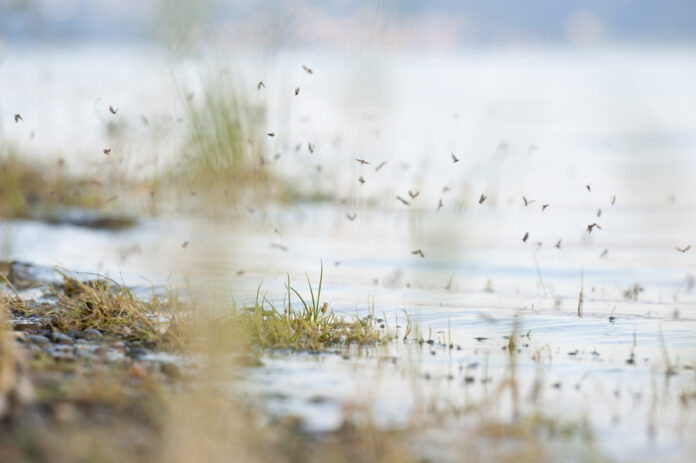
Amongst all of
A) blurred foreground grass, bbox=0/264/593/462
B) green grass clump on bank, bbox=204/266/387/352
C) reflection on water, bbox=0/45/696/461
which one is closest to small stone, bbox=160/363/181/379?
blurred foreground grass, bbox=0/264/593/462

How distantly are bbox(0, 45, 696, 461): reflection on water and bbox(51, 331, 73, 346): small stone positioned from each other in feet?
2.32

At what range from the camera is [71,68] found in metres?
14.9

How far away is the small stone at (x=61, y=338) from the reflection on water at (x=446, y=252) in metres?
0.71

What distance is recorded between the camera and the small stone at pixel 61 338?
169 inches

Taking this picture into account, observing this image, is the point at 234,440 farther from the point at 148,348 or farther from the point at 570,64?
the point at 570,64

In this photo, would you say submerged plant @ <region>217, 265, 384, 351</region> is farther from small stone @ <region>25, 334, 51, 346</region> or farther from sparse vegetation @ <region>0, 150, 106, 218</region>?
sparse vegetation @ <region>0, 150, 106, 218</region>

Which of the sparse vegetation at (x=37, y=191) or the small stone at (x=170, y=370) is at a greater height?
the sparse vegetation at (x=37, y=191)

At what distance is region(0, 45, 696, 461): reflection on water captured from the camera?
3559 millimetres

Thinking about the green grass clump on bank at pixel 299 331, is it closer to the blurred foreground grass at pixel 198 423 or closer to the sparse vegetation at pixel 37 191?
the blurred foreground grass at pixel 198 423

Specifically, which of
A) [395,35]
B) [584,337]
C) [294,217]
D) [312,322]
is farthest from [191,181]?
[395,35]

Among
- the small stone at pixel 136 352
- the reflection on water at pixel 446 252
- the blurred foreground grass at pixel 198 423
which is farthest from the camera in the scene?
the small stone at pixel 136 352

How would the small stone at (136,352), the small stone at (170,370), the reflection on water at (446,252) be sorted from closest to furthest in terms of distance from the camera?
1. the reflection on water at (446,252)
2. the small stone at (170,370)
3. the small stone at (136,352)

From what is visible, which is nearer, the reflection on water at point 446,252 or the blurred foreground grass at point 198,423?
the blurred foreground grass at point 198,423

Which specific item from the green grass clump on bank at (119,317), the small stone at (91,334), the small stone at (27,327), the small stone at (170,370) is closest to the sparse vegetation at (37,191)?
the green grass clump on bank at (119,317)
